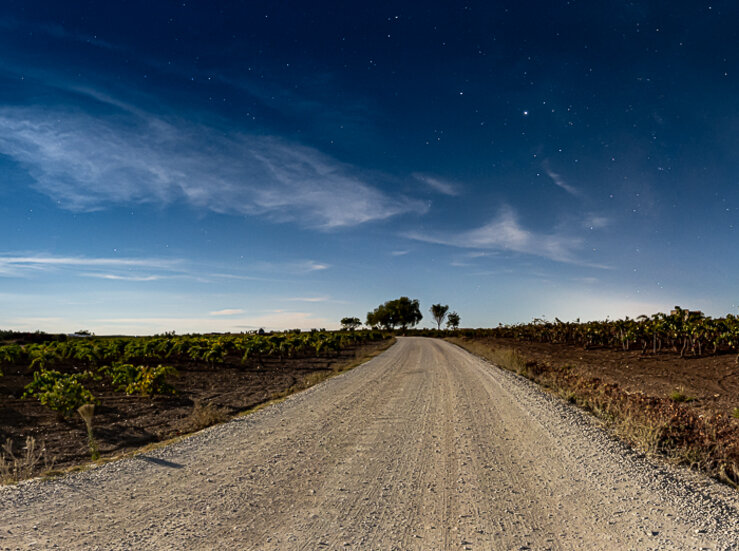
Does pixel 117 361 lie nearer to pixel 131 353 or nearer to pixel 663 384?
pixel 131 353

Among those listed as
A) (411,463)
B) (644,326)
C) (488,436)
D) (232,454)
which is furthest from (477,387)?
(644,326)

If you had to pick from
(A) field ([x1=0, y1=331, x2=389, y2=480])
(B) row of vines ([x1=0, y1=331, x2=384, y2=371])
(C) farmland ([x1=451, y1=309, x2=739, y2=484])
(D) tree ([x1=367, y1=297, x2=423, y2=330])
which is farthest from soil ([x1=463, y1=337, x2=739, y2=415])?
(D) tree ([x1=367, y1=297, x2=423, y2=330])

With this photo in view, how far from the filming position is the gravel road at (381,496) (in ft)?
14.4

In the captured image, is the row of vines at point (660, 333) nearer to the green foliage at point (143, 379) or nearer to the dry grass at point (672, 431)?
the dry grass at point (672, 431)

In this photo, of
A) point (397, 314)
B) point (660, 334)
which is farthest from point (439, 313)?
point (660, 334)

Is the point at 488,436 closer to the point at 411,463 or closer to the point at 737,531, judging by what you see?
the point at 411,463

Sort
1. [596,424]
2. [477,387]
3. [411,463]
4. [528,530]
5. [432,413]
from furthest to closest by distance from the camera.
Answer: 1. [477,387]
2. [432,413]
3. [596,424]
4. [411,463]
5. [528,530]

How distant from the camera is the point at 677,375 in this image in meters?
21.4

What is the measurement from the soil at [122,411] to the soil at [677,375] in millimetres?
12958

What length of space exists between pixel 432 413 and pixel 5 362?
77.3ft

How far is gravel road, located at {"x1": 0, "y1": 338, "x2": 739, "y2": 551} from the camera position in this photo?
4387mm

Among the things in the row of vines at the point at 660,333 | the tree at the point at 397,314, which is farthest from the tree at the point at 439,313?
the row of vines at the point at 660,333

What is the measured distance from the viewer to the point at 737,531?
4.56 m

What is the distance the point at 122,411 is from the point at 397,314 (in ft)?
440
